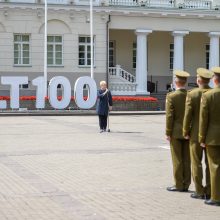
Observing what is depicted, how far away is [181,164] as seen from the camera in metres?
10.6

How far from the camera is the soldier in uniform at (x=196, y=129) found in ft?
32.3

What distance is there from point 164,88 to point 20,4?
43.7ft

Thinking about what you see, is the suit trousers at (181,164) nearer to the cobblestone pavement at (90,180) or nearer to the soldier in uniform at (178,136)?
the soldier in uniform at (178,136)

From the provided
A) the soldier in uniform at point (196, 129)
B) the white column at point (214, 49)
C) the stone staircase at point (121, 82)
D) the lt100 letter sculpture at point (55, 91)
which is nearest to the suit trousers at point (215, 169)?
the soldier in uniform at point (196, 129)

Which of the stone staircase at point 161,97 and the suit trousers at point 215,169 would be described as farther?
the stone staircase at point 161,97

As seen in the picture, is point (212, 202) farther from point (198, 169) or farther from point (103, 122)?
point (103, 122)

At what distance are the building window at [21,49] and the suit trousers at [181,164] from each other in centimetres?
3278

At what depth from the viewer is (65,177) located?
12.1 m

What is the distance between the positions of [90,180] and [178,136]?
218 centimetres

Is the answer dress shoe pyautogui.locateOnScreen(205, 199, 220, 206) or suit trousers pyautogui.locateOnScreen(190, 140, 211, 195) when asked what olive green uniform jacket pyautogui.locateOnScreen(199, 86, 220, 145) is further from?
dress shoe pyautogui.locateOnScreen(205, 199, 220, 206)

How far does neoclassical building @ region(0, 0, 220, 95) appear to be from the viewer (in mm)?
41812

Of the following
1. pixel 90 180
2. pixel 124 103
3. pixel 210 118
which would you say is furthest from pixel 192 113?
pixel 124 103

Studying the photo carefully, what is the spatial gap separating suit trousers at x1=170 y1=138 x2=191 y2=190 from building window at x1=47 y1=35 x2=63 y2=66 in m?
32.9

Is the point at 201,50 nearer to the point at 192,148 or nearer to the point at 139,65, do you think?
the point at 139,65
